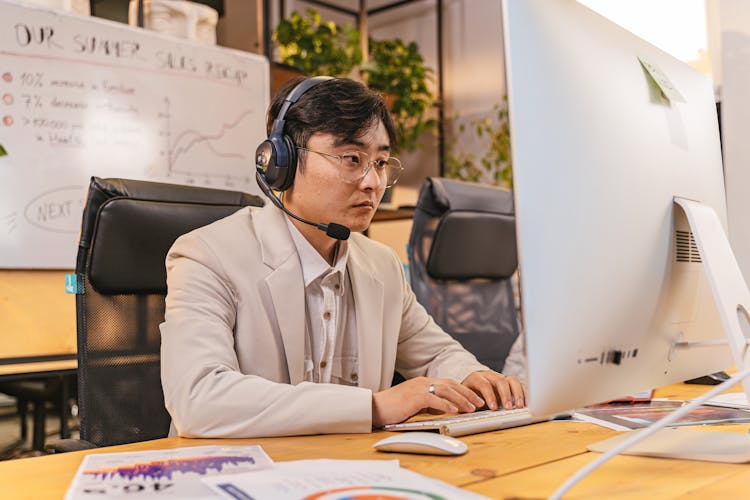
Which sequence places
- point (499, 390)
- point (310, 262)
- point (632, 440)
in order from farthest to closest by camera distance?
point (310, 262)
point (499, 390)
point (632, 440)

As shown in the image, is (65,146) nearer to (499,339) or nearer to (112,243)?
(112,243)

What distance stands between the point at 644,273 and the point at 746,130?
895 millimetres

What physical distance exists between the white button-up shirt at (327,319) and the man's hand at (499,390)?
10.5 inches

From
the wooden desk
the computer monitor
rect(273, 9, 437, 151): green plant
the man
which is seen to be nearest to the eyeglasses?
the man

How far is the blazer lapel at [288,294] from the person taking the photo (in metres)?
1.22

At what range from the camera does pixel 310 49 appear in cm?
336

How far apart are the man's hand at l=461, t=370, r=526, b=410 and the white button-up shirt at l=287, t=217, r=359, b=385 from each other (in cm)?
27

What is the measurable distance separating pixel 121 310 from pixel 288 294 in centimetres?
34

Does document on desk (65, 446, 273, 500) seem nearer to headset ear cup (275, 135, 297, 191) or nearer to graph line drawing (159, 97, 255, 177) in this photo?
headset ear cup (275, 135, 297, 191)

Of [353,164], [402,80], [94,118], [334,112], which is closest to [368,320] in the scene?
[353,164]

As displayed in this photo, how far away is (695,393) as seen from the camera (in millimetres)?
1256

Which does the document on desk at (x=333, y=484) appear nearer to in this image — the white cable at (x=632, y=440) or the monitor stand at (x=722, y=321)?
the white cable at (x=632, y=440)

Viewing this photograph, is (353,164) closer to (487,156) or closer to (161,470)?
(161,470)

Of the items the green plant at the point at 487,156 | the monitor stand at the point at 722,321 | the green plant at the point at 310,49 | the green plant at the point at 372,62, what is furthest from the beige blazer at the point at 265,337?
the green plant at the point at 487,156
